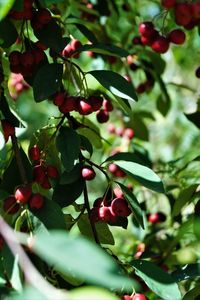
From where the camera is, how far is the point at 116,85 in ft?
4.37

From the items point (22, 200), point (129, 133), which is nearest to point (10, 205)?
point (22, 200)

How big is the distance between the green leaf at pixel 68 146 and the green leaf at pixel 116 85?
121 millimetres

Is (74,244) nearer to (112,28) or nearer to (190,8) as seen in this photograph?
(190,8)

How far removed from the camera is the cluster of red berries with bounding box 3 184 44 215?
116 centimetres

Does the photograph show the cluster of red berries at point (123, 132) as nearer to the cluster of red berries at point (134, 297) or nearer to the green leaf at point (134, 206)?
the green leaf at point (134, 206)

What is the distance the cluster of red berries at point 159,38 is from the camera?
5.16 ft

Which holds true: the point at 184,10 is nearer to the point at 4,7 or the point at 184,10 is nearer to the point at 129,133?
the point at 4,7

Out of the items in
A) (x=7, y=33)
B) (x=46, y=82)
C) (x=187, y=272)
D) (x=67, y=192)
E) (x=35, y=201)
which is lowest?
(x=187, y=272)

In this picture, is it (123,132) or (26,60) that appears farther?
(123,132)

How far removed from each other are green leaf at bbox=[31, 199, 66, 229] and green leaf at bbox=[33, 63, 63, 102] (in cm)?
24

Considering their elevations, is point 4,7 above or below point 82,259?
above

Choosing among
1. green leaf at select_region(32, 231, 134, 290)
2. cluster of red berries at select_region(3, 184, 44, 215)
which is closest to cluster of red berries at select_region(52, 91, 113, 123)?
cluster of red berries at select_region(3, 184, 44, 215)

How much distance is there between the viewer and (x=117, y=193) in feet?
4.80

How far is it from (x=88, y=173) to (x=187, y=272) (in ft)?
0.89
